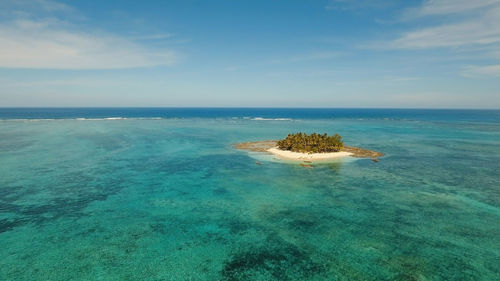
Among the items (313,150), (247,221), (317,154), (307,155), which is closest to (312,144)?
(313,150)

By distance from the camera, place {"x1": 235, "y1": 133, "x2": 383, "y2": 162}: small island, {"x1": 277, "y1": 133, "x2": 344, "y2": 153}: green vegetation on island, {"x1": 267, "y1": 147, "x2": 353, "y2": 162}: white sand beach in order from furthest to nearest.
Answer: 1. {"x1": 277, "y1": 133, "x2": 344, "y2": 153}: green vegetation on island
2. {"x1": 235, "y1": 133, "x2": 383, "y2": 162}: small island
3. {"x1": 267, "y1": 147, "x2": 353, "y2": 162}: white sand beach

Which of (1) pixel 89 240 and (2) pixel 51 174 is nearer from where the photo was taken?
(1) pixel 89 240

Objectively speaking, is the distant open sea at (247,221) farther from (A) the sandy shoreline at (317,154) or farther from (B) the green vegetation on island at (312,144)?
(B) the green vegetation on island at (312,144)

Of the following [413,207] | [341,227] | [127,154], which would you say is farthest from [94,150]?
[413,207]

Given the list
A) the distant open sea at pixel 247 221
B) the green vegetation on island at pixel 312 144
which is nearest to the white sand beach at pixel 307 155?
the green vegetation on island at pixel 312 144

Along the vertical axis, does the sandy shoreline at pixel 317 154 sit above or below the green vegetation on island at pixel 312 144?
below

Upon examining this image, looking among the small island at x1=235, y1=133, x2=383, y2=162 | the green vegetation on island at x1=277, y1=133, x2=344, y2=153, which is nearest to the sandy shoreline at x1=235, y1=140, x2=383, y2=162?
the small island at x1=235, y1=133, x2=383, y2=162

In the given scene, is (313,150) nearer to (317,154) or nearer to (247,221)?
(317,154)

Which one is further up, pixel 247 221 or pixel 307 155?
pixel 307 155

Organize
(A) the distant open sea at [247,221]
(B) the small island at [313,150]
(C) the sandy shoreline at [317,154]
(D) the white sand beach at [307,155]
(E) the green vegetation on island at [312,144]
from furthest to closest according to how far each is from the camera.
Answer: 1. (E) the green vegetation on island at [312,144]
2. (B) the small island at [313,150]
3. (C) the sandy shoreline at [317,154]
4. (D) the white sand beach at [307,155]
5. (A) the distant open sea at [247,221]

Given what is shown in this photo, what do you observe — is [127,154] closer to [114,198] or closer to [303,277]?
[114,198]

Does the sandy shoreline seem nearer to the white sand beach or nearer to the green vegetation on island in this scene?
the white sand beach
